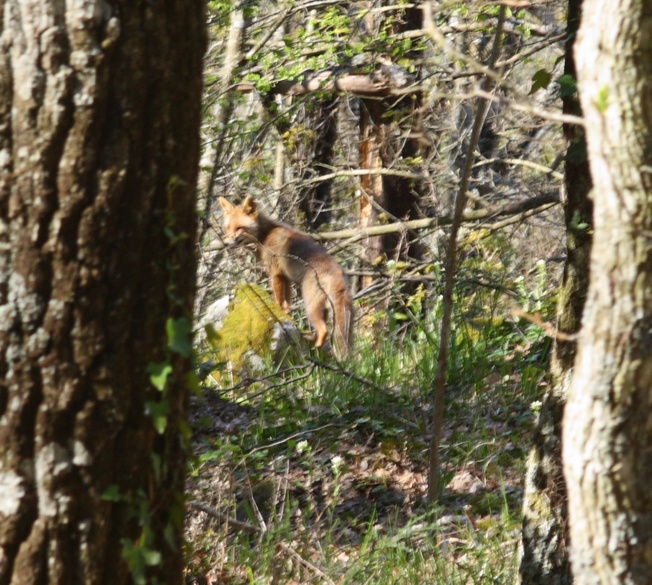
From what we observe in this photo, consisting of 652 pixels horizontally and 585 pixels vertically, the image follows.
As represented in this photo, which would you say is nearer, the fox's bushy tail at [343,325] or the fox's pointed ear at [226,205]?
the fox's bushy tail at [343,325]

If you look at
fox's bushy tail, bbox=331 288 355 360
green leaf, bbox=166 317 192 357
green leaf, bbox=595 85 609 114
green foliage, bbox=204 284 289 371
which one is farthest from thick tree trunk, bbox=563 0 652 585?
green foliage, bbox=204 284 289 371

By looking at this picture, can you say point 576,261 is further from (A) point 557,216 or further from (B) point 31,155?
(A) point 557,216

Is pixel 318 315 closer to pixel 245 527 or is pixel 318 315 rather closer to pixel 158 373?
pixel 245 527

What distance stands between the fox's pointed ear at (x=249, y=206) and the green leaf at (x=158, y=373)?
10.4 meters

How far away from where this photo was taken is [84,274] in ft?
8.32

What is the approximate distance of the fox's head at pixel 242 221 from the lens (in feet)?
42.8

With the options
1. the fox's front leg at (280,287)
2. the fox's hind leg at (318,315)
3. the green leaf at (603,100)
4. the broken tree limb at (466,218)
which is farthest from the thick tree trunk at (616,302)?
the fox's front leg at (280,287)

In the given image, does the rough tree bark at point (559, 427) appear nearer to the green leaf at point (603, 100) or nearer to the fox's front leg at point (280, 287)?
the green leaf at point (603, 100)

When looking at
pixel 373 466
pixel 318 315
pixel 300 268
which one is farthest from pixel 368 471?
pixel 300 268

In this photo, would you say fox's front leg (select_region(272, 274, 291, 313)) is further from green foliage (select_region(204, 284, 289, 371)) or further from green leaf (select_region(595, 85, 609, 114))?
green leaf (select_region(595, 85, 609, 114))

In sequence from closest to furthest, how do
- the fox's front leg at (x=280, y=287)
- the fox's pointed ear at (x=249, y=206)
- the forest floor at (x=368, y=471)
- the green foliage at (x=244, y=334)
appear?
1. the forest floor at (x=368, y=471)
2. the green foliage at (x=244, y=334)
3. the fox's front leg at (x=280, y=287)
4. the fox's pointed ear at (x=249, y=206)

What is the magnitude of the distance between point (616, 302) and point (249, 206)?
Answer: 429 inches

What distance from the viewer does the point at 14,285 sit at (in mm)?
2521

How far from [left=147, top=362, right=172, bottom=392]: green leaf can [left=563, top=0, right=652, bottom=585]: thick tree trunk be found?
1.18 m
